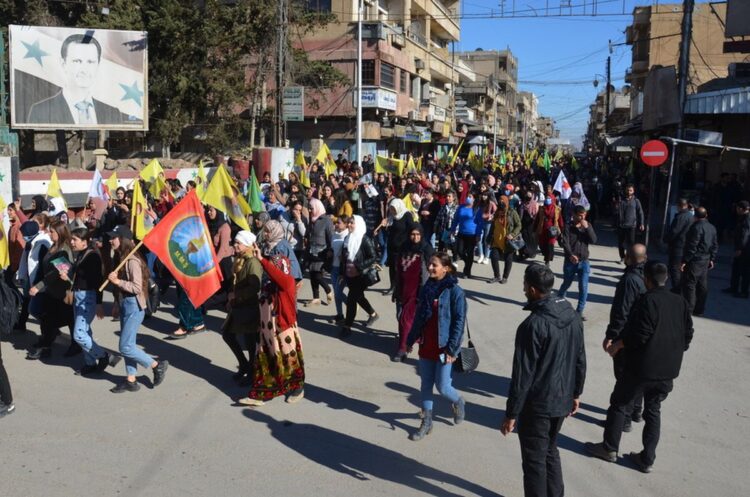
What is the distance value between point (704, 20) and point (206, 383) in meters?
41.9

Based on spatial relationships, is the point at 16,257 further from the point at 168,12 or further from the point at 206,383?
the point at 168,12

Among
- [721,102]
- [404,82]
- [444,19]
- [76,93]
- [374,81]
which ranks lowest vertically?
[721,102]

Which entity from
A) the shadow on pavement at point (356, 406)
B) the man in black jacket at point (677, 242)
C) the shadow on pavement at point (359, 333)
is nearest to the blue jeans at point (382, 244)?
the shadow on pavement at point (359, 333)

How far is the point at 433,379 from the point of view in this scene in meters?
5.81

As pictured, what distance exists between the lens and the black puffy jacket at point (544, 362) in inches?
166

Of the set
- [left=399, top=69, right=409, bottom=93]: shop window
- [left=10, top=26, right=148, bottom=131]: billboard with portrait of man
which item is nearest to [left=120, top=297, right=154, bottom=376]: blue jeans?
[left=10, top=26, right=148, bottom=131]: billboard with portrait of man

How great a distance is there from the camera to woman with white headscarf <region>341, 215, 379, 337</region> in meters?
8.66

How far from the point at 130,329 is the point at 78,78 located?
19.8 metres

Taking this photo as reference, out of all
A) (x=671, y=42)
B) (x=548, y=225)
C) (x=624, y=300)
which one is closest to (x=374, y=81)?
(x=548, y=225)

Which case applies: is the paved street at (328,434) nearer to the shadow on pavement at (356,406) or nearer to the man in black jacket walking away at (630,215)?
the shadow on pavement at (356,406)

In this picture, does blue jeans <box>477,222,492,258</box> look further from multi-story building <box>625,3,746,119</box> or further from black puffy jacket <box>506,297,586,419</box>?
multi-story building <box>625,3,746,119</box>

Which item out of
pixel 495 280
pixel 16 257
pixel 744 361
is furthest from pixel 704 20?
pixel 16 257

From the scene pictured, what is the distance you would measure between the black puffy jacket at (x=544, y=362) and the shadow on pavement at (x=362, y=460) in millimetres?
1010

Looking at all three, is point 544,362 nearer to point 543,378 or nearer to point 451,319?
point 543,378
